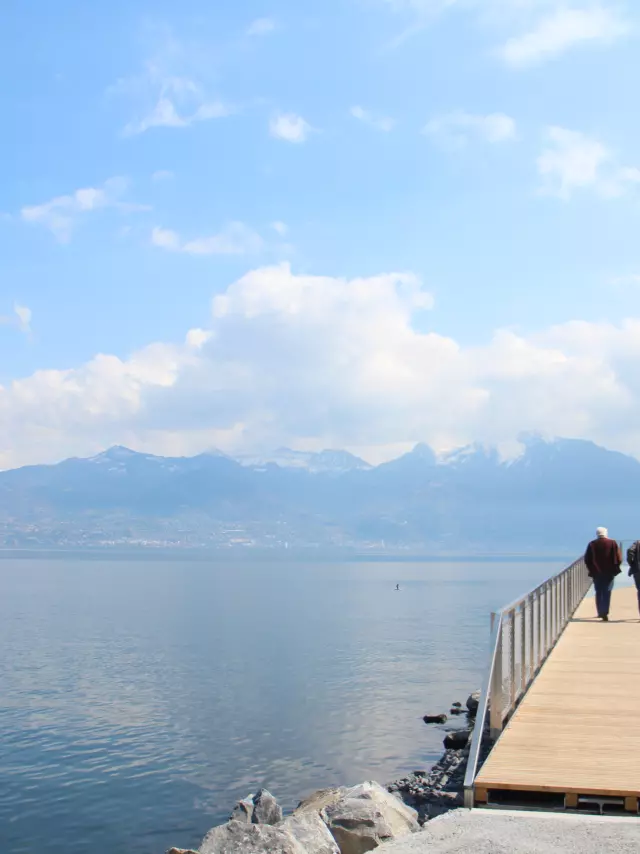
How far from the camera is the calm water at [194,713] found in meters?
18.4

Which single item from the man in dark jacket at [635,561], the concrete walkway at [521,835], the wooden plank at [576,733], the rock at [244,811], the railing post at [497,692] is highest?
the man in dark jacket at [635,561]

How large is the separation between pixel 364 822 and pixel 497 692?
2155mm

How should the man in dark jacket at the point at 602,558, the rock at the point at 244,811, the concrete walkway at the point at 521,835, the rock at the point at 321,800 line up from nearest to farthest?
the concrete walkway at the point at 521,835
the rock at the point at 321,800
the rock at the point at 244,811
the man in dark jacket at the point at 602,558

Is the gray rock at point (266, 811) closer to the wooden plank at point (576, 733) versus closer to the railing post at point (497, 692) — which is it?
the wooden plank at point (576, 733)

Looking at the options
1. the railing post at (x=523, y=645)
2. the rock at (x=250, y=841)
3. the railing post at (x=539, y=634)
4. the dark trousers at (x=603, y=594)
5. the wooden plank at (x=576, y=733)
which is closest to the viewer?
the wooden plank at (x=576, y=733)

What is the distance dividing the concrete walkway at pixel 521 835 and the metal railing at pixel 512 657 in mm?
474

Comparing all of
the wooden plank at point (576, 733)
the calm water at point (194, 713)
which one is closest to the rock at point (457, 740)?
the calm water at point (194, 713)

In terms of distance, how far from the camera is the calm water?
18.4 meters

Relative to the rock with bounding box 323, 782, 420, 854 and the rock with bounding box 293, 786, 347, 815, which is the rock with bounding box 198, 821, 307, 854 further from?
the rock with bounding box 293, 786, 347, 815

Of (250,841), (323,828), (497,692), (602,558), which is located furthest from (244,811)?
(602,558)

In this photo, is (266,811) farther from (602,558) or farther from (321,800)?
(602,558)

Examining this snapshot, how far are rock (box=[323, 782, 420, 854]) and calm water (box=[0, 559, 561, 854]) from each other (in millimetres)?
6586

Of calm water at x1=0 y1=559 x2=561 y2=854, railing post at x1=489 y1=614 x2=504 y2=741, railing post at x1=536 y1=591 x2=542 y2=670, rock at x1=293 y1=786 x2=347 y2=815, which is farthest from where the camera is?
calm water at x1=0 y1=559 x2=561 y2=854

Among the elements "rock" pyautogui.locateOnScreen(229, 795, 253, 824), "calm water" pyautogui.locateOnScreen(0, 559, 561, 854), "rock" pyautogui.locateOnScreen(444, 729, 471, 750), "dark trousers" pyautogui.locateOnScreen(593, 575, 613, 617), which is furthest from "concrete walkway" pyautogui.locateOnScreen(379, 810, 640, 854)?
"rock" pyautogui.locateOnScreen(444, 729, 471, 750)
